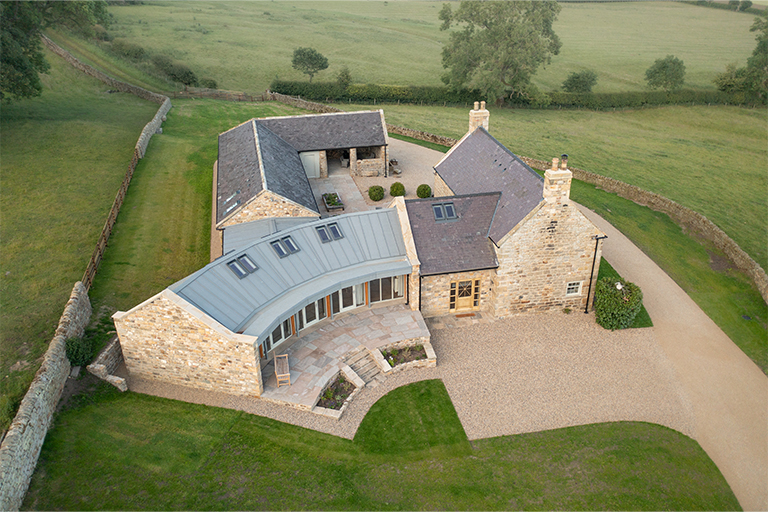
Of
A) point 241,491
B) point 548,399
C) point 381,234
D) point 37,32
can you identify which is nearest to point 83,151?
point 37,32

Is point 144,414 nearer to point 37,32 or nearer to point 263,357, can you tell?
point 263,357

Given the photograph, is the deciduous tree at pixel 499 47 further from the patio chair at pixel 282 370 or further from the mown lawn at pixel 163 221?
the patio chair at pixel 282 370

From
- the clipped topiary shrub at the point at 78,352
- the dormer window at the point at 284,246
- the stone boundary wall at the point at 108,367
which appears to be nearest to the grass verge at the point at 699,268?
the dormer window at the point at 284,246

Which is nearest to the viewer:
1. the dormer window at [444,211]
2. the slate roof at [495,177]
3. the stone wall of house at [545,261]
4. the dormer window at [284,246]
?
the dormer window at [284,246]

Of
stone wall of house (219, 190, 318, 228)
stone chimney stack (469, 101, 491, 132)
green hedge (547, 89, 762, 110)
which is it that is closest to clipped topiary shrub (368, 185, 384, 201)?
stone chimney stack (469, 101, 491, 132)

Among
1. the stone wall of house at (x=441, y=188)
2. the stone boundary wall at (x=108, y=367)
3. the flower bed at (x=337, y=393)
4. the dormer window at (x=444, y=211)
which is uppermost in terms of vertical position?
the dormer window at (x=444, y=211)
